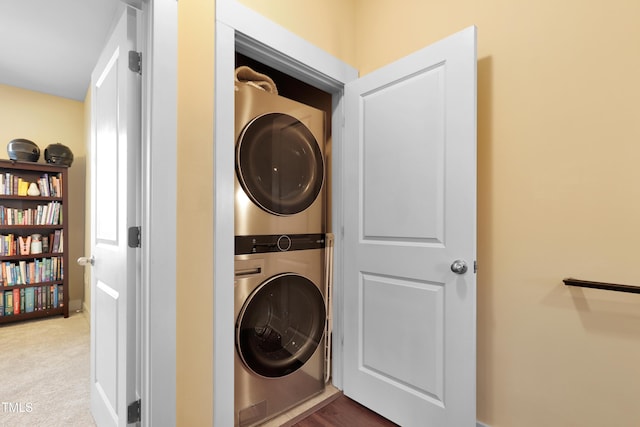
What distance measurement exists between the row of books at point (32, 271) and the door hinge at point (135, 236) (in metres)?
3.36

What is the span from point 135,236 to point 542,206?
1.73 metres

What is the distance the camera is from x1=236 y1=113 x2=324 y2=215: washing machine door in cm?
156

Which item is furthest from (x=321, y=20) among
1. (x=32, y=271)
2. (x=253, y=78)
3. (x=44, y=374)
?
(x=32, y=271)

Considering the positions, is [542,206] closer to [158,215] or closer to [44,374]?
[158,215]

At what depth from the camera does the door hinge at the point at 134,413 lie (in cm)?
119

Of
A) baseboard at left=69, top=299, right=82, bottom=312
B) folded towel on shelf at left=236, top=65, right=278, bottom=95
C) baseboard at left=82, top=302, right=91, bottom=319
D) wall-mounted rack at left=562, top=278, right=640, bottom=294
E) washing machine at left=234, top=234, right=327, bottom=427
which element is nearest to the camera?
wall-mounted rack at left=562, top=278, right=640, bottom=294

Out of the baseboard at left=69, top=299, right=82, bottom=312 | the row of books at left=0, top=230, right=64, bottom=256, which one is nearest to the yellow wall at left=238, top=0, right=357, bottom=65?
the row of books at left=0, top=230, right=64, bottom=256

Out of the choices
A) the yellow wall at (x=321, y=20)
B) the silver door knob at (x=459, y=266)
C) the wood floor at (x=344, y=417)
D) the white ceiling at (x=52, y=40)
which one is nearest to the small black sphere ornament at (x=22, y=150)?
the white ceiling at (x=52, y=40)

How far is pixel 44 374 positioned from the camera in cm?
219

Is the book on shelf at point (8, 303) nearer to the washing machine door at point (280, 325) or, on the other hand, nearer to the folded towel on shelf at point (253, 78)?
the washing machine door at point (280, 325)

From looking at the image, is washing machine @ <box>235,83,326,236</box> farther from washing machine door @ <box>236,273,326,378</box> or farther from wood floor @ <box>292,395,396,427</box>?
wood floor @ <box>292,395,396,427</box>

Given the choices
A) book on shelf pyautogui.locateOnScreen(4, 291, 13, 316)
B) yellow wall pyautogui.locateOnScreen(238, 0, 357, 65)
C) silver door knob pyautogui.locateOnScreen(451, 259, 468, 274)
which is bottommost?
book on shelf pyautogui.locateOnScreen(4, 291, 13, 316)

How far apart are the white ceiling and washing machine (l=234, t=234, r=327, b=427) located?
83.3 inches

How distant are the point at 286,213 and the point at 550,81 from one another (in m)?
1.40
